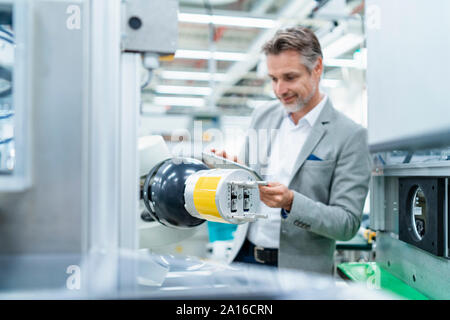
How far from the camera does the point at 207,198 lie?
62cm

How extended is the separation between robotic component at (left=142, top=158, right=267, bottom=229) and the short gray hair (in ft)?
1.35

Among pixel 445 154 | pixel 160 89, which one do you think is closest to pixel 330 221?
pixel 445 154

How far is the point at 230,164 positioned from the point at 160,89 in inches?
262

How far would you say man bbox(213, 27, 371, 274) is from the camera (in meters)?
0.96

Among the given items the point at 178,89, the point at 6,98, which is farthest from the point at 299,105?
the point at 178,89

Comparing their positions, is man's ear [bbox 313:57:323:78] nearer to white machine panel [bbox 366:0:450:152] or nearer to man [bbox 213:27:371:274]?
man [bbox 213:27:371:274]

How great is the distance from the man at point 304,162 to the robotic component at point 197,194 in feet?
0.71

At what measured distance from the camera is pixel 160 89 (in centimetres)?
711

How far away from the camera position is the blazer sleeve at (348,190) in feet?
3.43

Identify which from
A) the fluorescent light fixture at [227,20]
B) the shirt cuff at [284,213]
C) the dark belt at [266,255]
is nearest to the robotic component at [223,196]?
the shirt cuff at [284,213]

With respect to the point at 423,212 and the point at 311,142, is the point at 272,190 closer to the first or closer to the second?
the point at 311,142

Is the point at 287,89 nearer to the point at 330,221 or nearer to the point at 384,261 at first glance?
the point at 330,221

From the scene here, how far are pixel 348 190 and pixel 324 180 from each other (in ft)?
0.25

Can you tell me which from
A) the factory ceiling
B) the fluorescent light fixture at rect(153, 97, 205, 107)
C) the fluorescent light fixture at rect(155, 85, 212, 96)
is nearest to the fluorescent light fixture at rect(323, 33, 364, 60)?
the factory ceiling
